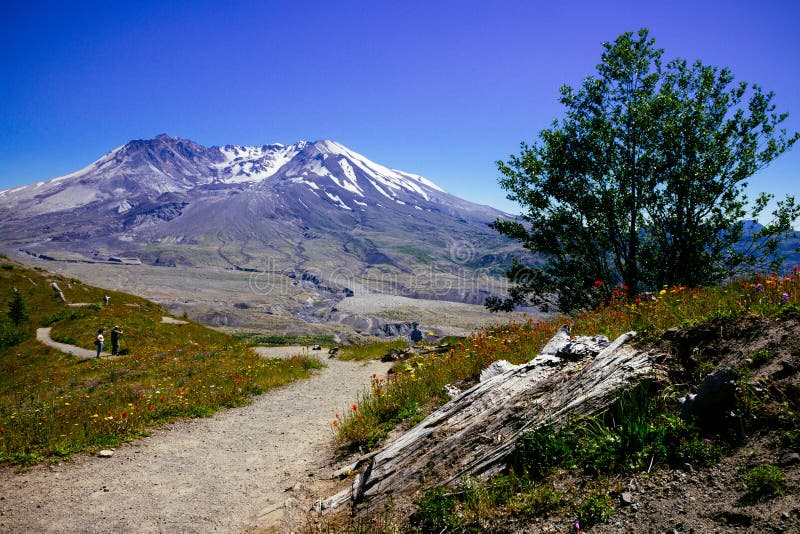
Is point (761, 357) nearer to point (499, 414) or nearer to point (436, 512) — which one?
point (499, 414)

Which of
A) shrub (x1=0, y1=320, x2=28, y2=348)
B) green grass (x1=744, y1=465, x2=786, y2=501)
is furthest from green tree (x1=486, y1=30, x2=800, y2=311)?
shrub (x1=0, y1=320, x2=28, y2=348)

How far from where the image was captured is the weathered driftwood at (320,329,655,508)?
201 inches

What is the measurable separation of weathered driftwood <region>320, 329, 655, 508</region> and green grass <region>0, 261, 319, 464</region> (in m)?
7.47

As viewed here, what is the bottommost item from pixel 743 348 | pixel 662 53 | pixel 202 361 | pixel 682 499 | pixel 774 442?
pixel 202 361

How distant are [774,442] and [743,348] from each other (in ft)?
4.39

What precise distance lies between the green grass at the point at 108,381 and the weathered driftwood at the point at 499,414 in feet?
24.5

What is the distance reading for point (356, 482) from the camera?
254 inches

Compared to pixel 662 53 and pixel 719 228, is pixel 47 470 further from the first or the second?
pixel 662 53

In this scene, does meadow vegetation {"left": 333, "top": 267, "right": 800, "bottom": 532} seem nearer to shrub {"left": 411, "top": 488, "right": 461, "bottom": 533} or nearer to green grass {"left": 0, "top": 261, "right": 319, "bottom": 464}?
shrub {"left": 411, "top": 488, "right": 461, "bottom": 533}

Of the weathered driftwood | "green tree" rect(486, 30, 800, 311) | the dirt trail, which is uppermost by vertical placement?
"green tree" rect(486, 30, 800, 311)

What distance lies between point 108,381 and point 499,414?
17.4 meters

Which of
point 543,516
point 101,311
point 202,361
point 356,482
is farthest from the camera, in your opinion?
point 101,311

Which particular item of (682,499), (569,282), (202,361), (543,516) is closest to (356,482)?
(543,516)

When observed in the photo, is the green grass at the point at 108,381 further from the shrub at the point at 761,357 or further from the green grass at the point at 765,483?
the shrub at the point at 761,357
